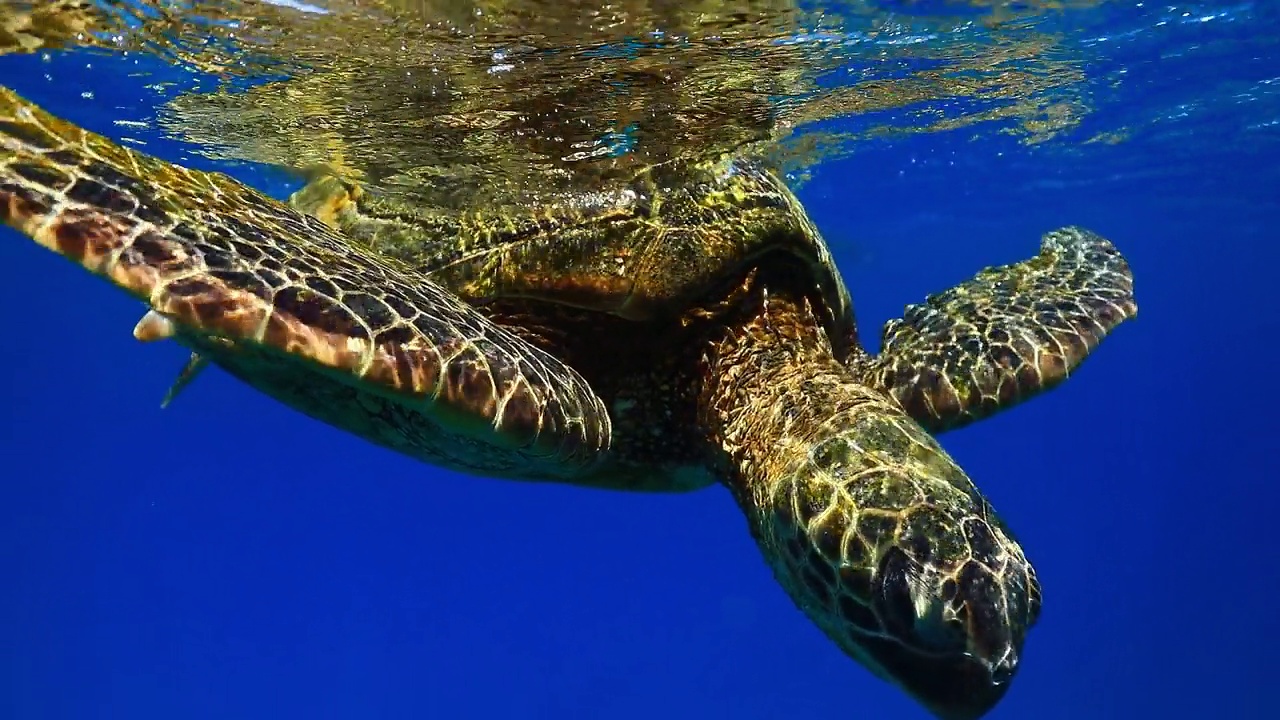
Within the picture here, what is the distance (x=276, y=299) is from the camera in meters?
2.35

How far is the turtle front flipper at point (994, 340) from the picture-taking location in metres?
4.60

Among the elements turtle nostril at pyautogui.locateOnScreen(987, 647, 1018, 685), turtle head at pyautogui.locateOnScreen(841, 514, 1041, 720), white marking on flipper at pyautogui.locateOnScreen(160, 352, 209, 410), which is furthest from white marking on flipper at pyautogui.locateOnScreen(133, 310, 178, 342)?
white marking on flipper at pyautogui.locateOnScreen(160, 352, 209, 410)

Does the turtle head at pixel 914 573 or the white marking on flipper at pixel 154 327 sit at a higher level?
the white marking on flipper at pixel 154 327

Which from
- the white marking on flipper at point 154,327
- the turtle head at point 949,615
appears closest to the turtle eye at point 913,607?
the turtle head at point 949,615

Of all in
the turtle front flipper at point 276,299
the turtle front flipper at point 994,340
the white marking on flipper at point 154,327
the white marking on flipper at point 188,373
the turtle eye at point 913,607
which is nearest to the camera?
the turtle front flipper at point 276,299

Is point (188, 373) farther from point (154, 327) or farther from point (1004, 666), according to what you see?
point (1004, 666)

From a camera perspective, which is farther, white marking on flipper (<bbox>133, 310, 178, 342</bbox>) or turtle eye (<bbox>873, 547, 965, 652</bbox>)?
turtle eye (<bbox>873, 547, 965, 652</bbox>)

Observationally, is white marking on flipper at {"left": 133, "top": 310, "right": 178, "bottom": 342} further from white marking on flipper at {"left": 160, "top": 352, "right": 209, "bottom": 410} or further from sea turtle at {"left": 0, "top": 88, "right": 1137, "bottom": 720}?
white marking on flipper at {"left": 160, "top": 352, "right": 209, "bottom": 410}

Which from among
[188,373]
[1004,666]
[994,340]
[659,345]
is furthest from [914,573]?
[188,373]

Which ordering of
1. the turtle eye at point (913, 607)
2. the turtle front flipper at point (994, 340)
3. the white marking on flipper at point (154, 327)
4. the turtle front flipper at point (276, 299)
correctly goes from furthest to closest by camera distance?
the turtle front flipper at point (994, 340), the turtle eye at point (913, 607), the white marking on flipper at point (154, 327), the turtle front flipper at point (276, 299)

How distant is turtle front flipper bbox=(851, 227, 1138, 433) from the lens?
460 cm

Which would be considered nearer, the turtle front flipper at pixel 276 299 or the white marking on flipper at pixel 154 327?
the turtle front flipper at pixel 276 299

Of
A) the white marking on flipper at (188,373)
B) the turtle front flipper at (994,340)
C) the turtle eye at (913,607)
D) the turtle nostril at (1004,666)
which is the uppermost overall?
the turtle eye at (913,607)

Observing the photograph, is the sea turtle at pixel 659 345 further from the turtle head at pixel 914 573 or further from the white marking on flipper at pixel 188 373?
the white marking on flipper at pixel 188 373
